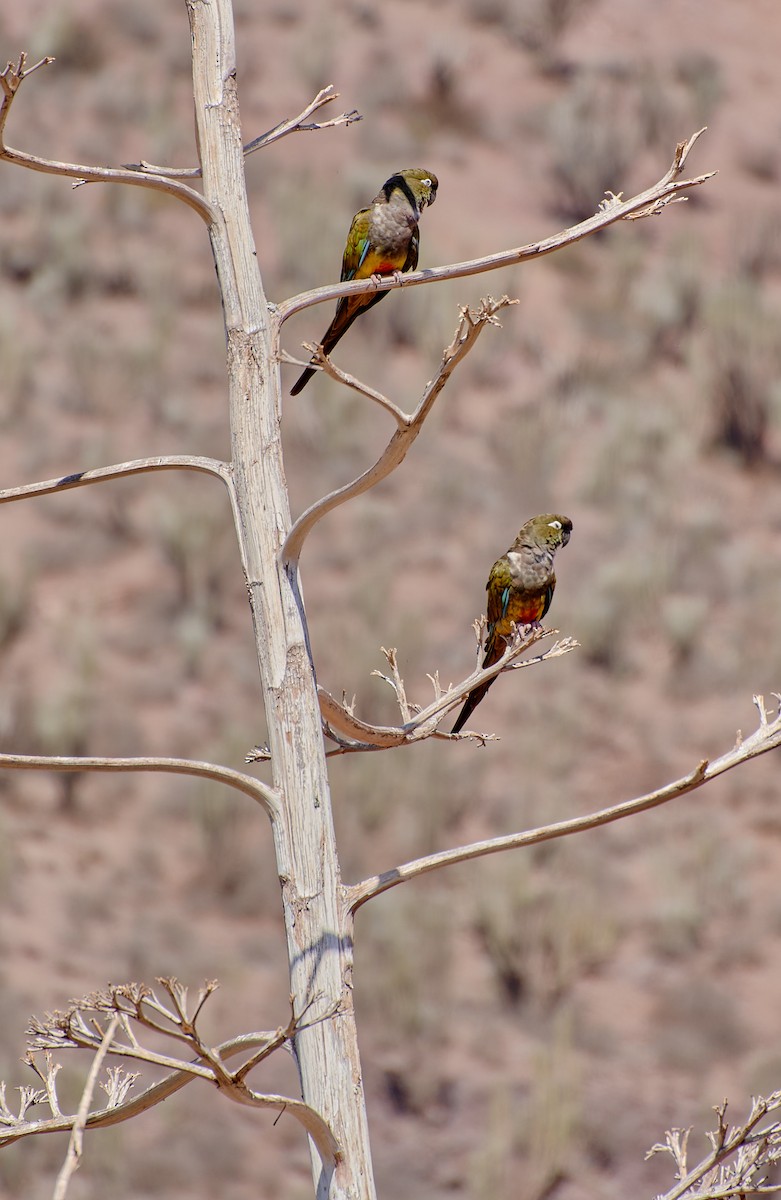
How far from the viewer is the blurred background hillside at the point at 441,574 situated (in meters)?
9.70

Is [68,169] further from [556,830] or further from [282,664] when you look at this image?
[556,830]

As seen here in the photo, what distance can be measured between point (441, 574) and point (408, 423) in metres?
10.1

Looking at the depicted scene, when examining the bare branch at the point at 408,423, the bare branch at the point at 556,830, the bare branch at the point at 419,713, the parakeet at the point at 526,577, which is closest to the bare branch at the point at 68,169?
the bare branch at the point at 408,423

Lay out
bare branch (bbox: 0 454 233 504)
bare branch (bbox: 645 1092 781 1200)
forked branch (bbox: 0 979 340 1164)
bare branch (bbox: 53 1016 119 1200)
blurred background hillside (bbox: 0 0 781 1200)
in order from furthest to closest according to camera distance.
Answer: blurred background hillside (bbox: 0 0 781 1200)
bare branch (bbox: 645 1092 781 1200)
bare branch (bbox: 0 454 233 504)
forked branch (bbox: 0 979 340 1164)
bare branch (bbox: 53 1016 119 1200)

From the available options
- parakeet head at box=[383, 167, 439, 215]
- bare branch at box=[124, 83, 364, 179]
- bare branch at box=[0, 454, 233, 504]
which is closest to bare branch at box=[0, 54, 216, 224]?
bare branch at box=[124, 83, 364, 179]

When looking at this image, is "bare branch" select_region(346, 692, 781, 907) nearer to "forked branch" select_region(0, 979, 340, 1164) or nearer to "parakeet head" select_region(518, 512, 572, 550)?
"forked branch" select_region(0, 979, 340, 1164)

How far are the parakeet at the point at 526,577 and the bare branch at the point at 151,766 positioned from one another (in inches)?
75.0

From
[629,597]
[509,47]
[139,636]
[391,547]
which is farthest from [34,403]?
[509,47]

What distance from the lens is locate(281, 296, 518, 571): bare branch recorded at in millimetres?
3012

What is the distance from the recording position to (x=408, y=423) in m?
3.16

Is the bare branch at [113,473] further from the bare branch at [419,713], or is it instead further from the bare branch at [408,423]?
the bare branch at [419,713]

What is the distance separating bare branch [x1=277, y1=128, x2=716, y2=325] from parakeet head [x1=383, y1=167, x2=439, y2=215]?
1564 millimetres

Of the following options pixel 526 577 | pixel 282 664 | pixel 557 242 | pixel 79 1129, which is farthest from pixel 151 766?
pixel 526 577

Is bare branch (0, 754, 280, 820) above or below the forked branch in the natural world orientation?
above
